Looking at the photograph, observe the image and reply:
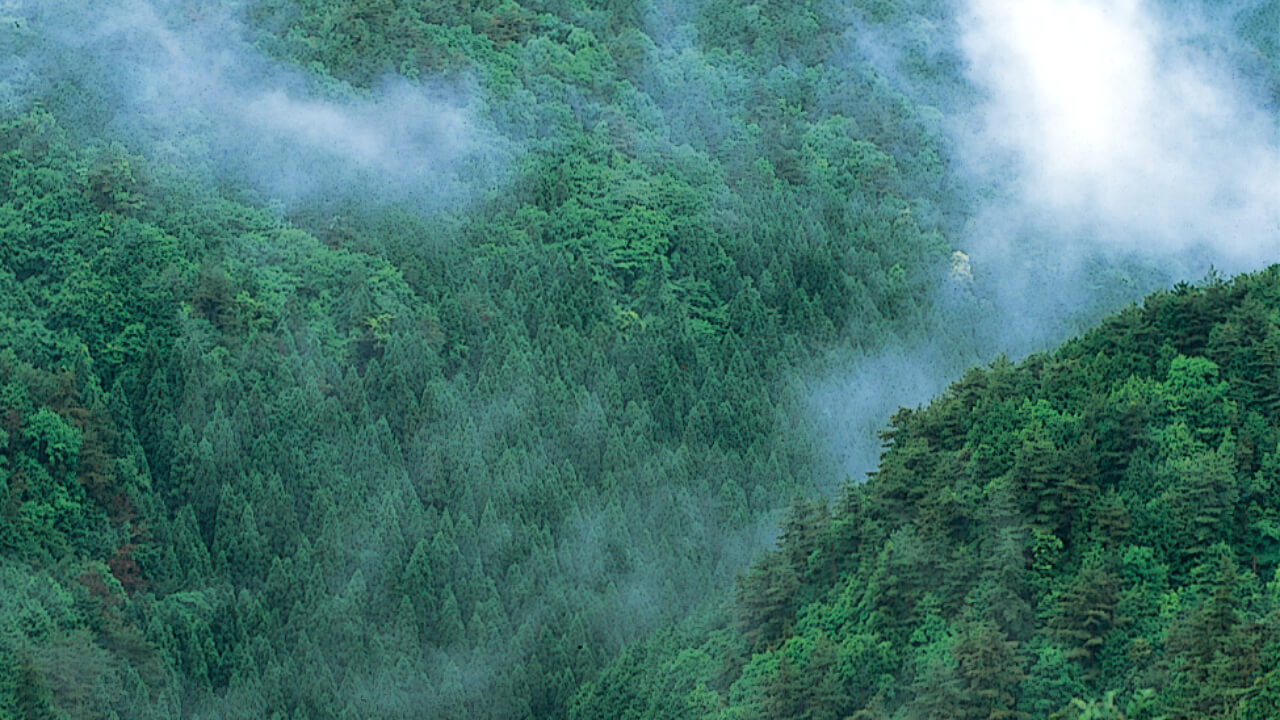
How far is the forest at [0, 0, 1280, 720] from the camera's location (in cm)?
7212

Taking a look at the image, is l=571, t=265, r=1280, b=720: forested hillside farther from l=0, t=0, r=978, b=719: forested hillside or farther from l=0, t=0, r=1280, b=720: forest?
l=0, t=0, r=978, b=719: forested hillside

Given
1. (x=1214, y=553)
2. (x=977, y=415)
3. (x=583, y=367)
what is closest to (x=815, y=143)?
(x=583, y=367)

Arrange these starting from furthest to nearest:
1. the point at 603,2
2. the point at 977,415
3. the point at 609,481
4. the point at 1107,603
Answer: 1. the point at 603,2
2. the point at 609,481
3. the point at 977,415
4. the point at 1107,603

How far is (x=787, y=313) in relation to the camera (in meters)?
101

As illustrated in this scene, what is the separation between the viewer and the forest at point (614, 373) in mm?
72125

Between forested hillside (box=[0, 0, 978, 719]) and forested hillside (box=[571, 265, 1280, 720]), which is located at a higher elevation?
forested hillside (box=[0, 0, 978, 719])

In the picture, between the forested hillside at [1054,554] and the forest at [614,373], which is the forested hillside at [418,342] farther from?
the forested hillside at [1054,554]

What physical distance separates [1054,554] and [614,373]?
27.2 meters

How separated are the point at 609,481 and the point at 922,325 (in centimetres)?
1363

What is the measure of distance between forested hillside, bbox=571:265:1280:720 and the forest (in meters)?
0.10

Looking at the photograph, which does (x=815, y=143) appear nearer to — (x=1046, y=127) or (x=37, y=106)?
(x=1046, y=127)

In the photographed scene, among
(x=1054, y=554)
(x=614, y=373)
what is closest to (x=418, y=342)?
(x=614, y=373)

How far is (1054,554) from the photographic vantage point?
234 ft

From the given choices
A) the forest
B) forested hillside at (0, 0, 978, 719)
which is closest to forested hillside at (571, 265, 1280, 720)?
the forest
